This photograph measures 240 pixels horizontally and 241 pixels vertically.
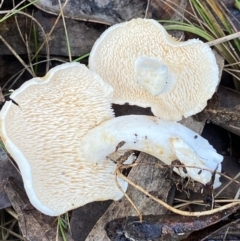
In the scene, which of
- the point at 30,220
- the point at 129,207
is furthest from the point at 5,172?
the point at 129,207

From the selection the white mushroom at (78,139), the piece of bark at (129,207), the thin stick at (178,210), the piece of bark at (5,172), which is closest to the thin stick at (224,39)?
the piece of bark at (129,207)

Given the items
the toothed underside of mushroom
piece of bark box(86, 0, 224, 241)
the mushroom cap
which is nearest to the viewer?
the mushroom cap

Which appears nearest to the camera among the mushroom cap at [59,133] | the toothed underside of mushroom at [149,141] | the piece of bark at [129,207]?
the mushroom cap at [59,133]

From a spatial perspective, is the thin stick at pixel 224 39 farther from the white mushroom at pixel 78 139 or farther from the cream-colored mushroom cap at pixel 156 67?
the white mushroom at pixel 78 139

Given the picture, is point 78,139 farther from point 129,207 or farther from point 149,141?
point 129,207

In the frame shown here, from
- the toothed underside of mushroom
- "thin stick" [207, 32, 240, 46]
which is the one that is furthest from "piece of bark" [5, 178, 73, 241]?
"thin stick" [207, 32, 240, 46]

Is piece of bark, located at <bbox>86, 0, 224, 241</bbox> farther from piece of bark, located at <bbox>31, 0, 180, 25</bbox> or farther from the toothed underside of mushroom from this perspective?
piece of bark, located at <bbox>31, 0, 180, 25</bbox>
